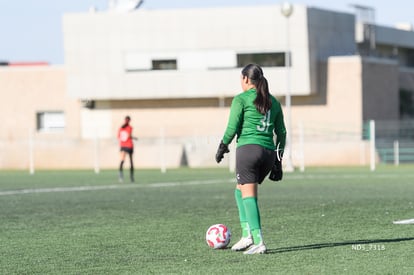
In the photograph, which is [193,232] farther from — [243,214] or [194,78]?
[194,78]

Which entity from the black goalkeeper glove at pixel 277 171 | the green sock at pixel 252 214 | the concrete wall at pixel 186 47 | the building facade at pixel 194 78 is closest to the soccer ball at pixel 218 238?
the green sock at pixel 252 214

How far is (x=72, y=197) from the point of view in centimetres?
2255

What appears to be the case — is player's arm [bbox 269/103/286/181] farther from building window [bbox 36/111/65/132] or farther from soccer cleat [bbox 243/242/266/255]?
building window [bbox 36/111/65/132]

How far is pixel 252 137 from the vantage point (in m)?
11.4

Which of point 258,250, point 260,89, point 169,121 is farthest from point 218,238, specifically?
point 169,121

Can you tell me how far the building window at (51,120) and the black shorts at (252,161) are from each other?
50.5m

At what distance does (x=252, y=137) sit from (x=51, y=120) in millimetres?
50854

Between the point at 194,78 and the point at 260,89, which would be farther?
the point at 194,78

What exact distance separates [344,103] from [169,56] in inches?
373

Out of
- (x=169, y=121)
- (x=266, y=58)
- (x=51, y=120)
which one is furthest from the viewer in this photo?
(x=51, y=120)

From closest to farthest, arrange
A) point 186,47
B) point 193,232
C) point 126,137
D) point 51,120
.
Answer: point 193,232, point 126,137, point 186,47, point 51,120

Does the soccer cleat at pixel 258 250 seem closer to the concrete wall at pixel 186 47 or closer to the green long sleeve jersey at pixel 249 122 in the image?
the green long sleeve jersey at pixel 249 122

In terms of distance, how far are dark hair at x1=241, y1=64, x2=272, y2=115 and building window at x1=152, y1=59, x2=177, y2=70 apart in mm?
47350

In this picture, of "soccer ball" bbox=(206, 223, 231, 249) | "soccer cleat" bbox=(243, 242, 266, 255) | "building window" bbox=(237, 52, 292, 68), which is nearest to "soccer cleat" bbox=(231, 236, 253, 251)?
"soccer ball" bbox=(206, 223, 231, 249)
